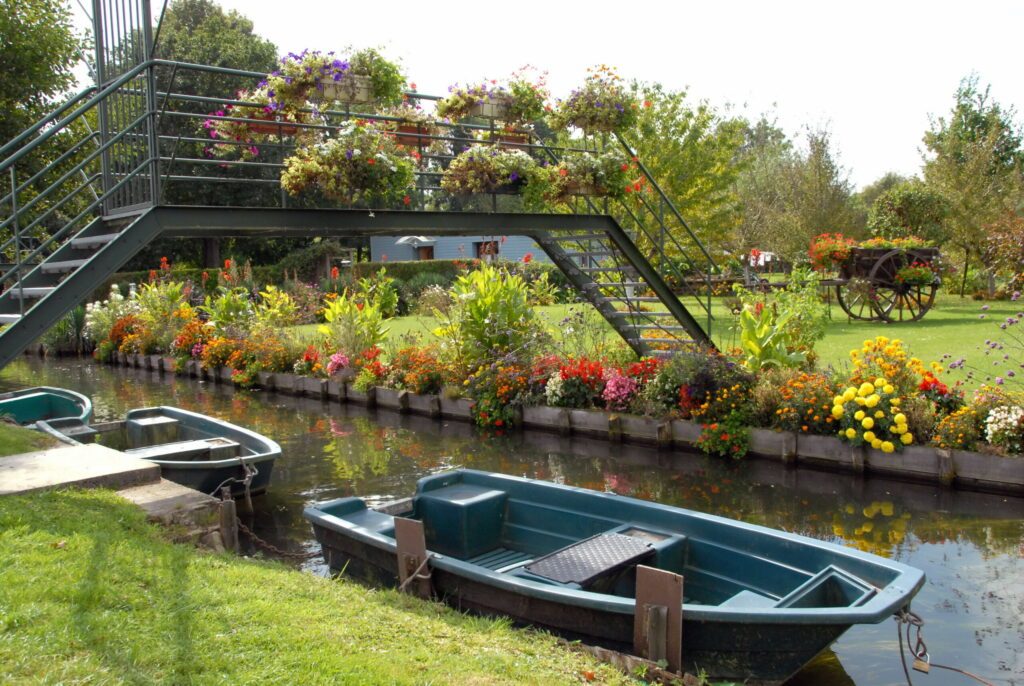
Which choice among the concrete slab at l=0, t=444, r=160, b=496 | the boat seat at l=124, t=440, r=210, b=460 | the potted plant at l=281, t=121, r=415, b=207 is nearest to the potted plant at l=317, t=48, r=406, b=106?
the potted plant at l=281, t=121, r=415, b=207

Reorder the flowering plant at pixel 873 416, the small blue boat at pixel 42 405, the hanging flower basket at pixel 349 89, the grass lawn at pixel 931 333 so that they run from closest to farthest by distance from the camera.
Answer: the flowering plant at pixel 873 416
the hanging flower basket at pixel 349 89
the small blue boat at pixel 42 405
the grass lawn at pixel 931 333

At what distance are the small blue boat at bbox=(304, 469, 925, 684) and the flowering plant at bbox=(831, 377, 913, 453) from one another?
379 cm

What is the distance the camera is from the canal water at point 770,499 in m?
5.10

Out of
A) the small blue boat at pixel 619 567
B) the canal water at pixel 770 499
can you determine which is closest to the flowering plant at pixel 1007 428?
the canal water at pixel 770 499

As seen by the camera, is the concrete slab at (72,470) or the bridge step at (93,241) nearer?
the concrete slab at (72,470)

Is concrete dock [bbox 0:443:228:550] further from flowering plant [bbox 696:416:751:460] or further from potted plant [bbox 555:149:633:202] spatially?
potted plant [bbox 555:149:633:202]

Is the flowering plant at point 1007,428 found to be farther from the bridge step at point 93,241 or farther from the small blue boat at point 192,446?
the bridge step at point 93,241

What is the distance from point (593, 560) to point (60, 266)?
572 centimetres

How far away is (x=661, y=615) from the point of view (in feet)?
14.3

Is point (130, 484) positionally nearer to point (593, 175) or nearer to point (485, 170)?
point (485, 170)

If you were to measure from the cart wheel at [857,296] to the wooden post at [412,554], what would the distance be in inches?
571

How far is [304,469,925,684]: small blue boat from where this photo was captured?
436 centimetres

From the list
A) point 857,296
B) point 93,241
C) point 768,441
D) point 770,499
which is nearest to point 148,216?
point 93,241

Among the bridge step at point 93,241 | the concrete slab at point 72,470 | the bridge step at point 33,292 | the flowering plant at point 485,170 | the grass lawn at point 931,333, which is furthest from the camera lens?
the grass lawn at point 931,333
